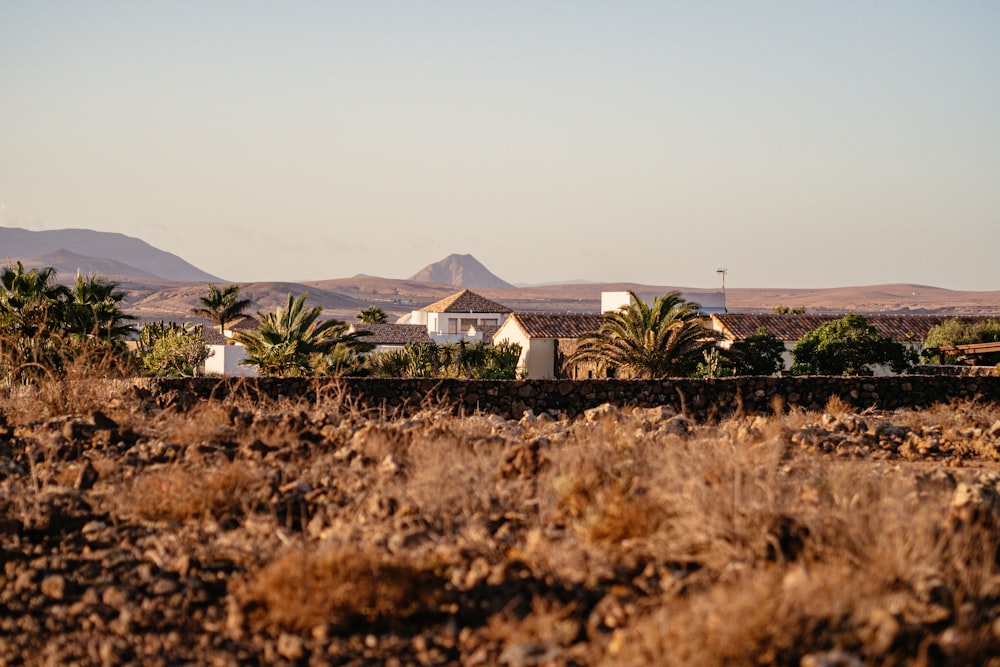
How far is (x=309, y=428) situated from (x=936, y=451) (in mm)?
7766

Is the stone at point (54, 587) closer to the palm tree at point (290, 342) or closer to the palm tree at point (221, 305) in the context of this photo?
the palm tree at point (290, 342)

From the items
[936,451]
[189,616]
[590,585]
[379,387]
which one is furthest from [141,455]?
[936,451]

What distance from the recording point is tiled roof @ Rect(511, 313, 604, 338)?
5447cm

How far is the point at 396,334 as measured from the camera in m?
79.1

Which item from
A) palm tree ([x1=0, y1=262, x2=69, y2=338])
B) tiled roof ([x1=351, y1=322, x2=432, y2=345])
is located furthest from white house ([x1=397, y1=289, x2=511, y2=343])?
palm tree ([x1=0, y1=262, x2=69, y2=338])

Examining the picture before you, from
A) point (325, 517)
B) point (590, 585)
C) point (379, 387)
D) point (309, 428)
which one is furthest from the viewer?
point (379, 387)

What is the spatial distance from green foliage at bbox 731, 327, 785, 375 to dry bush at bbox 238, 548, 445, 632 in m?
37.0

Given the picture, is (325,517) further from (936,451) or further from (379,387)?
(379,387)

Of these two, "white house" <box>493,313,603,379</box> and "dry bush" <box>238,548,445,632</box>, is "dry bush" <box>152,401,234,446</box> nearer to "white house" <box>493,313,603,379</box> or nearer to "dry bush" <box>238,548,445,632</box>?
"dry bush" <box>238,548,445,632</box>

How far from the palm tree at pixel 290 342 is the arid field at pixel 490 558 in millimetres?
19862

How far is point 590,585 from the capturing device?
18.8 feet

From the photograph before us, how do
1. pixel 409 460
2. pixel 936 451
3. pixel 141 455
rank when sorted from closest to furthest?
pixel 409 460, pixel 141 455, pixel 936 451

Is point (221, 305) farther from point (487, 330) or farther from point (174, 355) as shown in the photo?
point (174, 355)

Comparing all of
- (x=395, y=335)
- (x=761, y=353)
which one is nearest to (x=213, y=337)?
(x=395, y=335)
